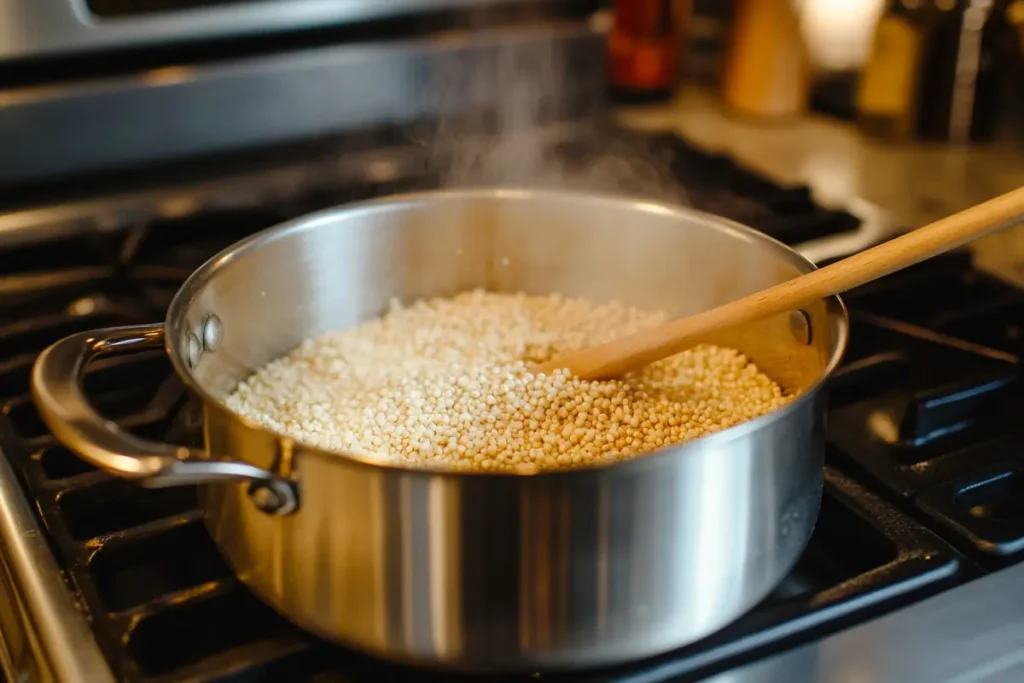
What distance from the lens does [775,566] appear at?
20.7 inches

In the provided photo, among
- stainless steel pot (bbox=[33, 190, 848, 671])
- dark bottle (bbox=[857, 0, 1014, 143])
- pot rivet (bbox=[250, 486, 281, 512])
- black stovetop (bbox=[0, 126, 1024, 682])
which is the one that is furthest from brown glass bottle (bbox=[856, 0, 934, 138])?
pot rivet (bbox=[250, 486, 281, 512])

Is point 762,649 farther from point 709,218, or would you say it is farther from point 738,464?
point 709,218

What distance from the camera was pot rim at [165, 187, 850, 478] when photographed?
0.44 m

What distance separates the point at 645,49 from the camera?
4.17 ft

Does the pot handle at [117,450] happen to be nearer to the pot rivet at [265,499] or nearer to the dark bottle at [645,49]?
the pot rivet at [265,499]

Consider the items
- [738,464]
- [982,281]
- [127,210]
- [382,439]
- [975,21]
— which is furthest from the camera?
[975,21]

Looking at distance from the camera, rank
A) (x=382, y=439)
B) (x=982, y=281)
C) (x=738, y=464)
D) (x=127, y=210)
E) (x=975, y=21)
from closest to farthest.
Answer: (x=738, y=464)
(x=382, y=439)
(x=982, y=281)
(x=127, y=210)
(x=975, y=21)

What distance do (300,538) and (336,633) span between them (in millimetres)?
49

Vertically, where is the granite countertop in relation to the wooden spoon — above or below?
below

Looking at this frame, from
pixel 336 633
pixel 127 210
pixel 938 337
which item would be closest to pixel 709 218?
pixel 938 337

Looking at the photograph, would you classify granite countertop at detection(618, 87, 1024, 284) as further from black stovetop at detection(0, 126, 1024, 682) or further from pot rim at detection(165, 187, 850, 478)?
pot rim at detection(165, 187, 850, 478)

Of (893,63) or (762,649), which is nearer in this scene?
(762,649)

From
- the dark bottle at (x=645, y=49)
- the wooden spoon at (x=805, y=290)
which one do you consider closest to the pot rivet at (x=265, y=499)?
the wooden spoon at (x=805, y=290)

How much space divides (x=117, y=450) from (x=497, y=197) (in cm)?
40
